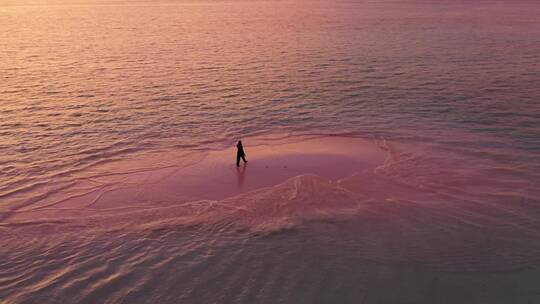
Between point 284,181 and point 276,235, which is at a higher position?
point 284,181

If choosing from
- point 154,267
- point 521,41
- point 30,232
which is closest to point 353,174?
point 154,267

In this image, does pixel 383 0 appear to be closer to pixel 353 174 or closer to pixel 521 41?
pixel 521 41

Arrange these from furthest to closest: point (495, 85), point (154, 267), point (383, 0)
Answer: point (383, 0) → point (495, 85) → point (154, 267)

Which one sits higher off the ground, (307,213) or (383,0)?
(383,0)

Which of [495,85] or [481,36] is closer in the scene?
[495,85]

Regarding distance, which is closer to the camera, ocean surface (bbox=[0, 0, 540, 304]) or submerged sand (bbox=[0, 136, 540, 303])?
submerged sand (bbox=[0, 136, 540, 303])

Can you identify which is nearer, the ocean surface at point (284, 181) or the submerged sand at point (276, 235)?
the submerged sand at point (276, 235)

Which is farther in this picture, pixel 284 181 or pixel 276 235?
pixel 284 181

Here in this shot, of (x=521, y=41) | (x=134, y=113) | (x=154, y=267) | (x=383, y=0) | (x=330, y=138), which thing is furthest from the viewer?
(x=383, y=0)
